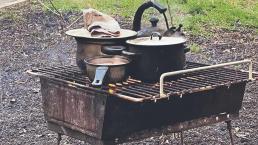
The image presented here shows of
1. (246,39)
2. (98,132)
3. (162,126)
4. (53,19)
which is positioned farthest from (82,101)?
(53,19)

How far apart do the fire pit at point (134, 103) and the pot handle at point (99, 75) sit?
6 centimetres

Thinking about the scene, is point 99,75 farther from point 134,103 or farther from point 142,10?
point 142,10

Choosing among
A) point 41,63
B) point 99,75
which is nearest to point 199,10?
point 41,63

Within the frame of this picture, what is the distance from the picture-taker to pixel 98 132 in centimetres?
369

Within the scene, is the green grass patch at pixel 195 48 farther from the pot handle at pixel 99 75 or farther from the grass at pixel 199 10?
the pot handle at pixel 99 75

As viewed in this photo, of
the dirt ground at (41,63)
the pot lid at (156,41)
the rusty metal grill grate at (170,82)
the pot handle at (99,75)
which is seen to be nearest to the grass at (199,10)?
the dirt ground at (41,63)

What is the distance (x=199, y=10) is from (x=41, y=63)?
3.52 metres

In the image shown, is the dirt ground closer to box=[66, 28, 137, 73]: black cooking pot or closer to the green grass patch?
the green grass patch

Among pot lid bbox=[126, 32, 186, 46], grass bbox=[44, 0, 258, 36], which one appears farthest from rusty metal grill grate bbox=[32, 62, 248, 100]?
grass bbox=[44, 0, 258, 36]

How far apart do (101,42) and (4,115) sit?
2.62m

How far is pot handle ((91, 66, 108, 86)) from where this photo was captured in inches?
140

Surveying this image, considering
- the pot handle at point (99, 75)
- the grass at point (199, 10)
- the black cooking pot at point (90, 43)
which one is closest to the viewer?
the pot handle at point (99, 75)

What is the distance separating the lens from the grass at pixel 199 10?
9820mm

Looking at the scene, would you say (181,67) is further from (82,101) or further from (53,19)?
(53,19)
